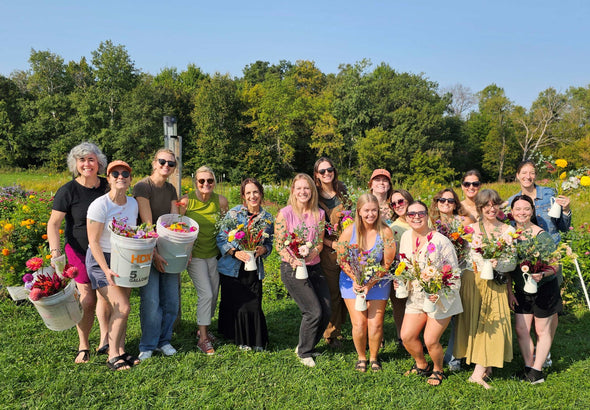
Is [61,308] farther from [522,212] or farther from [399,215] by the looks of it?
[522,212]

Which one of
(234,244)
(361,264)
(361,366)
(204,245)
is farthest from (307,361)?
(204,245)

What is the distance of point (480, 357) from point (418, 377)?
2.11 ft

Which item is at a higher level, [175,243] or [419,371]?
[175,243]

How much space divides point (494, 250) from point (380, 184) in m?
1.41

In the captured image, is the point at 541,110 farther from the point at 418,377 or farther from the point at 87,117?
the point at 418,377

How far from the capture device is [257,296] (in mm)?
4684

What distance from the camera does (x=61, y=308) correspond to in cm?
380

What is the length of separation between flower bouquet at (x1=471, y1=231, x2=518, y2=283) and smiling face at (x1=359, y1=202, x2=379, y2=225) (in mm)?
958

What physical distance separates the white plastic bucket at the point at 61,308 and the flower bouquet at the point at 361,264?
265cm

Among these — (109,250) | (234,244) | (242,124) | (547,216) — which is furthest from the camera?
(242,124)

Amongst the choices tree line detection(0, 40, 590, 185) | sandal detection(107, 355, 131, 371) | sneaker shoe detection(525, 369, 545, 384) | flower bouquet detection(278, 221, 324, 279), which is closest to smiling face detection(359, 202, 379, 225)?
flower bouquet detection(278, 221, 324, 279)

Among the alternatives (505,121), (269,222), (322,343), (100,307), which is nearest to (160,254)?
(100,307)

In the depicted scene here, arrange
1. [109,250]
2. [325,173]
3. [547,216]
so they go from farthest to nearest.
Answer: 1. [547,216]
2. [325,173]
3. [109,250]

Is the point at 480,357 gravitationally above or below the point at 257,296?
below
